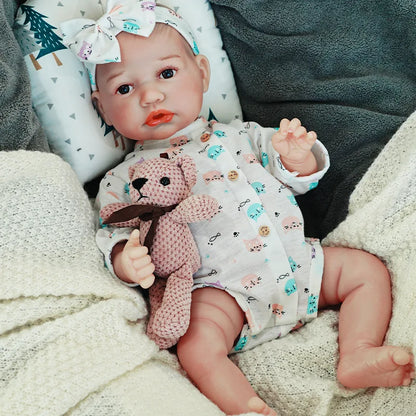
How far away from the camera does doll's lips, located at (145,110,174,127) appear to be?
3.86 ft

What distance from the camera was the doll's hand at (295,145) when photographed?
1.11m

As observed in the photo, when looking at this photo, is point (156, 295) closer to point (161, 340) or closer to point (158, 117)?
point (161, 340)

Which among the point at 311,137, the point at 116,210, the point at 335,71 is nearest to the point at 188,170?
the point at 116,210

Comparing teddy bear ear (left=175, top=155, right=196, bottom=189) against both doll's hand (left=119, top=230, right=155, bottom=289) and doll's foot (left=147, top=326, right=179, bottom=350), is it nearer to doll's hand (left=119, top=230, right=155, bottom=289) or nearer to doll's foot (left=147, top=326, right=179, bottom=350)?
doll's hand (left=119, top=230, right=155, bottom=289)

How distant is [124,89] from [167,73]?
0.10 metres

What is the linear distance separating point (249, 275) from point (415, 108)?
1.89 feet

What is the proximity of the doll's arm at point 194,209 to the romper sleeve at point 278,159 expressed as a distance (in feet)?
0.87

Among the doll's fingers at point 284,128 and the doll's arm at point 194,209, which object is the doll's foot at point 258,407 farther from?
the doll's fingers at point 284,128

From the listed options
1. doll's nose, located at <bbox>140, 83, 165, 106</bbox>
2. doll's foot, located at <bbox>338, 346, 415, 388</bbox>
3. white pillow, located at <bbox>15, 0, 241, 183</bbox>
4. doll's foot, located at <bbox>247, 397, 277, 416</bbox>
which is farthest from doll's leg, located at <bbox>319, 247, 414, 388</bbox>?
white pillow, located at <bbox>15, 0, 241, 183</bbox>

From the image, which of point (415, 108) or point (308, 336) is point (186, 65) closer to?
point (415, 108)

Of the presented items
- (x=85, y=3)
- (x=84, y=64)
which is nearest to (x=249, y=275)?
(x=84, y=64)

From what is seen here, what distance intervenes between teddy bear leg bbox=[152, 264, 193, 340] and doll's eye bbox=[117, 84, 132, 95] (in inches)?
→ 17.5

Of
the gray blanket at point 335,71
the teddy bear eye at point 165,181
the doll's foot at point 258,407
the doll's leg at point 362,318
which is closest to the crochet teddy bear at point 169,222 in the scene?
the teddy bear eye at point 165,181

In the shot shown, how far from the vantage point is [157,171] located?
987mm
